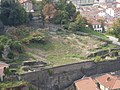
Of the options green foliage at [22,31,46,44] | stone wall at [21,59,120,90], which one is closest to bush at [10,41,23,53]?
green foliage at [22,31,46,44]

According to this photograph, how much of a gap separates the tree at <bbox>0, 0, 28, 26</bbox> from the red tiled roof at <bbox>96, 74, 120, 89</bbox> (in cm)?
1152

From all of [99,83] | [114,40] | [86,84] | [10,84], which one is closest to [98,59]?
[99,83]

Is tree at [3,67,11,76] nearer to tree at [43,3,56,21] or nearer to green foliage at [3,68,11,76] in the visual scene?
green foliage at [3,68,11,76]

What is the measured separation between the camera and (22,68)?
3162cm

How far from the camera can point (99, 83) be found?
32438 mm

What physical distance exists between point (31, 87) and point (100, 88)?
604 centimetres

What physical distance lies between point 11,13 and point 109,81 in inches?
520

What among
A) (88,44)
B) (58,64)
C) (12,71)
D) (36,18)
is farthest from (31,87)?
(36,18)

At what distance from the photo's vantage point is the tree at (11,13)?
1558 inches

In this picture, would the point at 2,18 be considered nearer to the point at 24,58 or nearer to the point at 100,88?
the point at 24,58

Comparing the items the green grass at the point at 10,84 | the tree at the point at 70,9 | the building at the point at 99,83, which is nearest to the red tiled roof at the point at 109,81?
the building at the point at 99,83

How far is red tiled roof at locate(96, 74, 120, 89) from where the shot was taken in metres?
31.5

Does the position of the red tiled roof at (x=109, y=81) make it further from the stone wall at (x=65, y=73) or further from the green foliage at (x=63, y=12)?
the green foliage at (x=63, y=12)

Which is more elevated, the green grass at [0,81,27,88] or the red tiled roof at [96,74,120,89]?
the green grass at [0,81,27,88]
